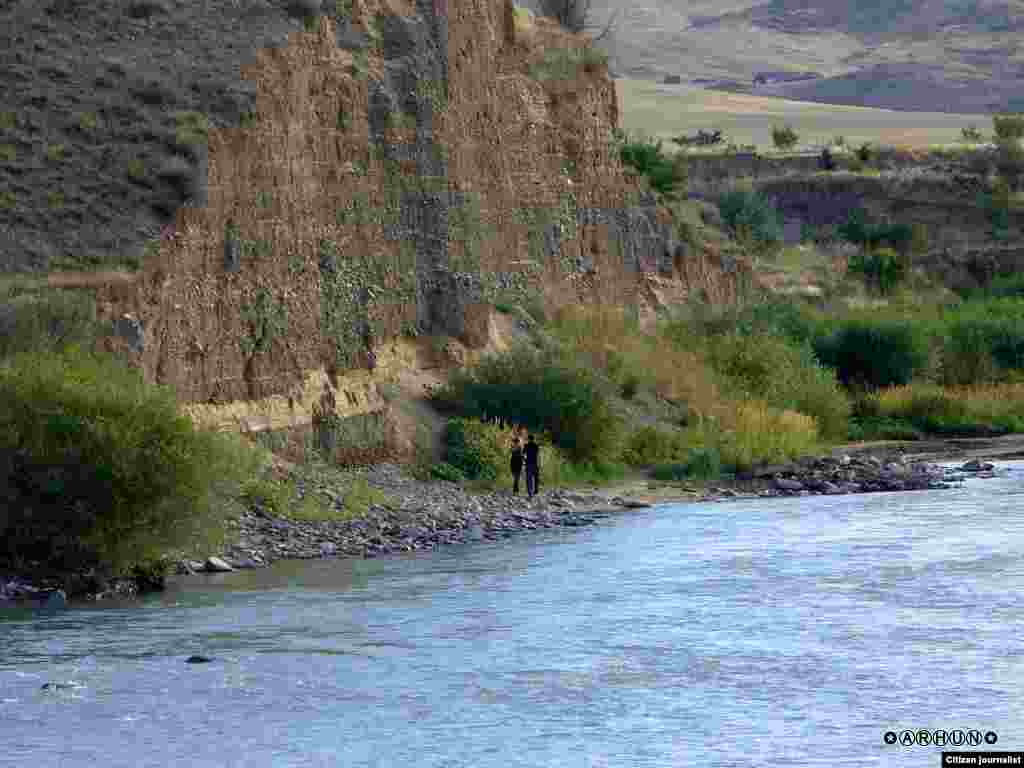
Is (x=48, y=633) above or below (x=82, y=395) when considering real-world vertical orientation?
below

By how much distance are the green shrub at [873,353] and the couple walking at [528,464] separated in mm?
16098

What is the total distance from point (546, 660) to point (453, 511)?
932cm

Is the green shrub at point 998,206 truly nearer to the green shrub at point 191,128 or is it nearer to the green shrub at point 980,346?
the green shrub at point 980,346

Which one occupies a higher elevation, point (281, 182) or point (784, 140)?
point (281, 182)

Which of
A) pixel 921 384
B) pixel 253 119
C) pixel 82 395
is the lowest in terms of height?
pixel 921 384

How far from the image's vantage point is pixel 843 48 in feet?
524

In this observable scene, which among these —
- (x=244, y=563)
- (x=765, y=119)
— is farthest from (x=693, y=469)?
(x=765, y=119)

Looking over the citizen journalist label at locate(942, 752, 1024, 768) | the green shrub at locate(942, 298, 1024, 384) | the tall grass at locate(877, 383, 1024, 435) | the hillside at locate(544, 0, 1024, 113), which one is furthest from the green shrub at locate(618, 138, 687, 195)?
the hillside at locate(544, 0, 1024, 113)

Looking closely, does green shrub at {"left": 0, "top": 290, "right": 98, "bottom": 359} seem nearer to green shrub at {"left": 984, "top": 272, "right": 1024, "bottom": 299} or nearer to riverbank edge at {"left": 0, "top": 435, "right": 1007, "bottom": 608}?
riverbank edge at {"left": 0, "top": 435, "right": 1007, "bottom": 608}

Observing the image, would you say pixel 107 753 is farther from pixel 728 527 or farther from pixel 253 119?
pixel 253 119

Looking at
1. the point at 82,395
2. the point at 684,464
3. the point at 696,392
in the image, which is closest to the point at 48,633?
the point at 82,395

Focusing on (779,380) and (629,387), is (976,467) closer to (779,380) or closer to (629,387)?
(629,387)

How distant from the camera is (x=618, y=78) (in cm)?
13762

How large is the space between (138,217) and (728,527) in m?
9.52
